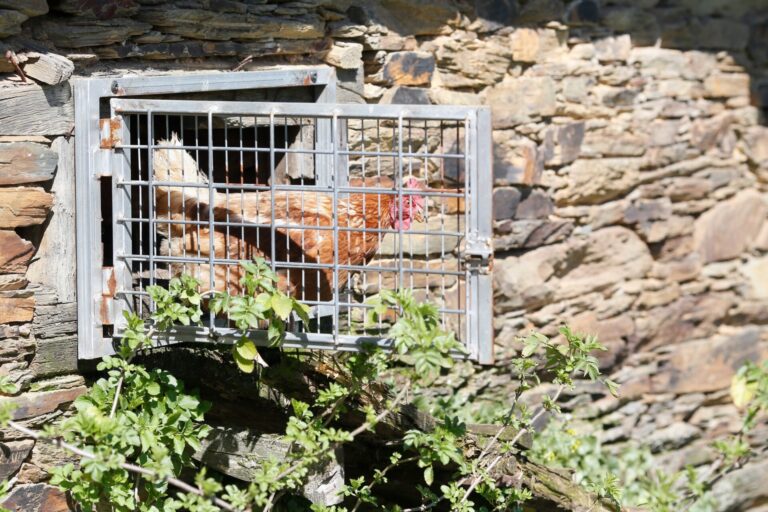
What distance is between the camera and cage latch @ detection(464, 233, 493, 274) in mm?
2811

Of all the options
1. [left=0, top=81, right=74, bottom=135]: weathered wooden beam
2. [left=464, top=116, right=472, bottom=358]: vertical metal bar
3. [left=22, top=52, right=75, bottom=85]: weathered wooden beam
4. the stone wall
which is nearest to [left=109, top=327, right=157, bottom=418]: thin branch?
the stone wall

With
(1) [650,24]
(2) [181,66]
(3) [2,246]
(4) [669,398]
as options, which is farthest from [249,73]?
(4) [669,398]

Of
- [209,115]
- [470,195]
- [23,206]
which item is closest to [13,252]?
[23,206]

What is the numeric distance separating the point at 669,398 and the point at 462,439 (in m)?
2.50

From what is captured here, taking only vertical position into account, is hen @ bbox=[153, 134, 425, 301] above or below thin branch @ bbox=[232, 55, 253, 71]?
below

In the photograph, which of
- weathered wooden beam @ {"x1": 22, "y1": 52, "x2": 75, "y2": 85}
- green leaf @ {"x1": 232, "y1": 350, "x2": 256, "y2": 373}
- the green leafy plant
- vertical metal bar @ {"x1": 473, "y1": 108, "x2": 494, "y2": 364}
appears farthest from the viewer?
weathered wooden beam @ {"x1": 22, "y1": 52, "x2": 75, "y2": 85}

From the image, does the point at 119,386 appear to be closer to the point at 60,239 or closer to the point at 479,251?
the point at 60,239

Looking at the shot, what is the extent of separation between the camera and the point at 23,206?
119 inches

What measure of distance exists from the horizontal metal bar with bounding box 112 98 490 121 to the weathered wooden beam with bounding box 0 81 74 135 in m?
0.34

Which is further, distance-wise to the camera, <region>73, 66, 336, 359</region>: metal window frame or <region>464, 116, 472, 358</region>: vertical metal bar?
<region>73, 66, 336, 359</region>: metal window frame

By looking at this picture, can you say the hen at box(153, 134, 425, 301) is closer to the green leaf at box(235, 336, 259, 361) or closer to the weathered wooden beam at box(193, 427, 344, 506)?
the green leaf at box(235, 336, 259, 361)

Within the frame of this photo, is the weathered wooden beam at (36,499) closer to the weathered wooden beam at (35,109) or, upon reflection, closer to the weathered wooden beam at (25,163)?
the weathered wooden beam at (25,163)

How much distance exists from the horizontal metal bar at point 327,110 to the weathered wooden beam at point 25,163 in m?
0.39

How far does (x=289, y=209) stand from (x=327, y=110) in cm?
53
